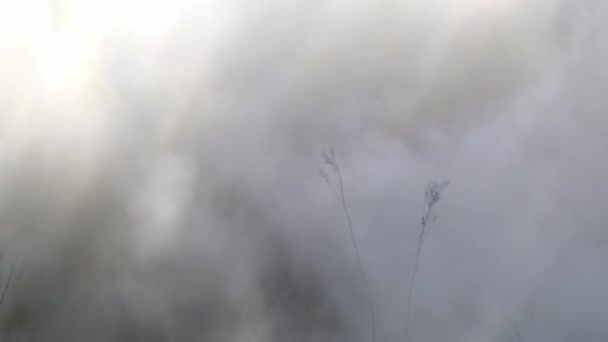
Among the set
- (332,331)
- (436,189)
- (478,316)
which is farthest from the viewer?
(436,189)

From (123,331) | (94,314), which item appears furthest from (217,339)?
(94,314)

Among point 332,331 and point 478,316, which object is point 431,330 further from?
point 332,331

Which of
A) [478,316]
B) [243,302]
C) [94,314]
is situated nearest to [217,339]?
[243,302]

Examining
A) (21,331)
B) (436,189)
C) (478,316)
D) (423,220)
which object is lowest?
(21,331)

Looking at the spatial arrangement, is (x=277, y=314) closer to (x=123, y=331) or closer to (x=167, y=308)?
(x=167, y=308)

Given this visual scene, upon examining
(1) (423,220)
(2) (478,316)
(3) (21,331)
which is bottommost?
(3) (21,331)

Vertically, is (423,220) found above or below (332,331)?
above

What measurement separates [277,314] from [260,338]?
17.6 inches

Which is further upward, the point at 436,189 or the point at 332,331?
the point at 436,189

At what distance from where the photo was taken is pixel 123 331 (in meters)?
8.80

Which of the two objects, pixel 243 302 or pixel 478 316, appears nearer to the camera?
pixel 478 316

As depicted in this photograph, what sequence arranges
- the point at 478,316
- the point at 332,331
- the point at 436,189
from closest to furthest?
the point at 478,316 → the point at 332,331 → the point at 436,189

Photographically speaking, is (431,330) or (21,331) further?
(21,331)

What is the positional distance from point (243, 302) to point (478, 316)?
140 inches
